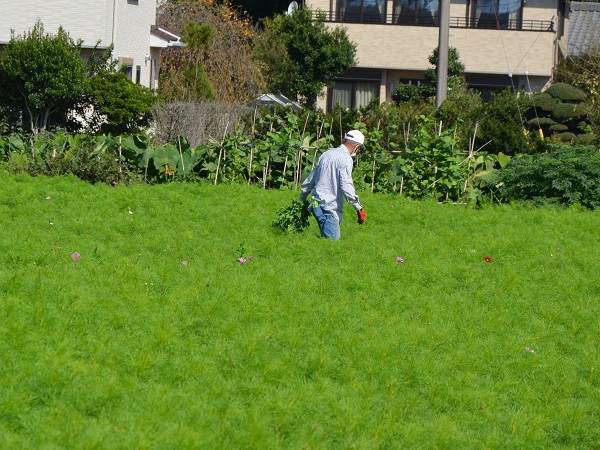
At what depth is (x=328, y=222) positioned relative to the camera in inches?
472

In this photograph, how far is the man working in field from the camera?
1184 centimetres

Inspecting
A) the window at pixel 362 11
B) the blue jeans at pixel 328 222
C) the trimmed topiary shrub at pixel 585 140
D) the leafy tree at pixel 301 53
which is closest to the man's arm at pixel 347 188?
the blue jeans at pixel 328 222

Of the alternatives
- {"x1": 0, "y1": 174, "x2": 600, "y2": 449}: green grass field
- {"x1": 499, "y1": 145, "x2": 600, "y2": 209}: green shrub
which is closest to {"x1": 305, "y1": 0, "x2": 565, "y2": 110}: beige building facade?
{"x1": 499, "y1": 145, "x2": 600, "y2": 209}: green shrub

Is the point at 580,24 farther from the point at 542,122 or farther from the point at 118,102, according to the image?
the point at 118,102

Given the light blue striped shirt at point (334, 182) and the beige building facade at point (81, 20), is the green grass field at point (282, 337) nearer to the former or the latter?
the light blue striped shirt at point (334, 182)

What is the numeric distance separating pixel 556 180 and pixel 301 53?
19934mm

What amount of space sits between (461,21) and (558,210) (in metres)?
24.9

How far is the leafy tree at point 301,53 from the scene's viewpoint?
35.3 m

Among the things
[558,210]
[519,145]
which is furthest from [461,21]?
[558,210]

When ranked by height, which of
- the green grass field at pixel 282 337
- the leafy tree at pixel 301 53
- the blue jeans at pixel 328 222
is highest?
the leafy tree at pixel 301 53

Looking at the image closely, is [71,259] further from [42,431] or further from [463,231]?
[463,231]

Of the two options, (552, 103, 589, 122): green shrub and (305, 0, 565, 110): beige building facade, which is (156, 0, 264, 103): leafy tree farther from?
(552, 103, 589, 122): green shrub

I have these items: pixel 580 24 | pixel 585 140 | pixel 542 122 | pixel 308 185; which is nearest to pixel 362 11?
pixel 542 122

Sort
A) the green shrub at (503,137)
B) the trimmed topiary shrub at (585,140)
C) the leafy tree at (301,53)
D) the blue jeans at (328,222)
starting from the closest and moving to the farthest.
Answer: the blue jeans at (328,222), the green shrub at (503,137), the trimmed topiary shrub at (585,140), the leafy tree at (301,53)
